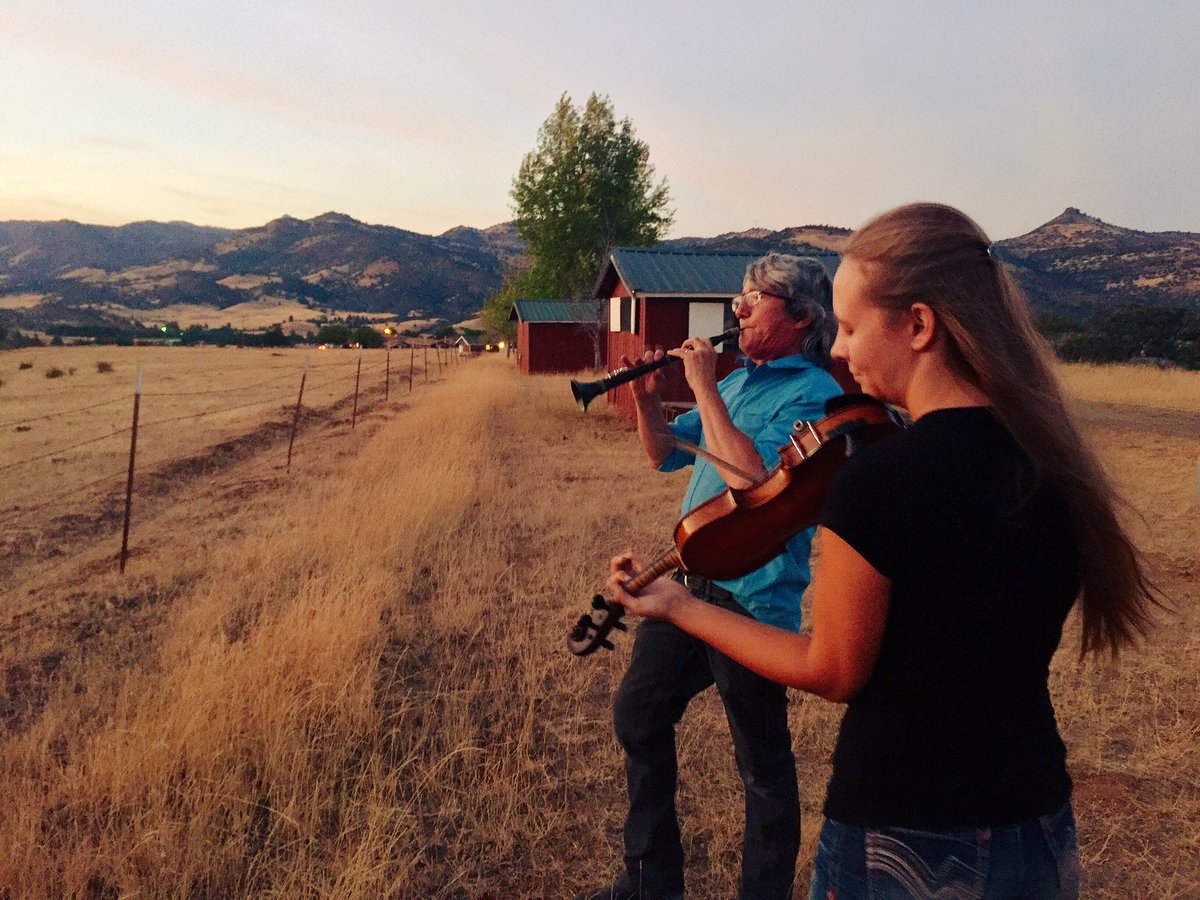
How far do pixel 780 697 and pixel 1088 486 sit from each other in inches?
61.4

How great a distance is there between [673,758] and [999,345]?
2.01m

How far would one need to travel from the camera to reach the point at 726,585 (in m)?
2.64

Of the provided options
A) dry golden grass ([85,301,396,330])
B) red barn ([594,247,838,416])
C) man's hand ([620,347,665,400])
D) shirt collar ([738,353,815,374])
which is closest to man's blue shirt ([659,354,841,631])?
shirt collar ([738,353,815,374])

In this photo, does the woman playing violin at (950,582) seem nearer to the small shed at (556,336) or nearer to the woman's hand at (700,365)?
the woman's hand at (700,365)

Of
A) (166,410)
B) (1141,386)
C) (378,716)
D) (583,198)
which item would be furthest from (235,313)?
(378,716)

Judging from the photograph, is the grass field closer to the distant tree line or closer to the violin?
the violin

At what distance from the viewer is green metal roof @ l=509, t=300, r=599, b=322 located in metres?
36.5

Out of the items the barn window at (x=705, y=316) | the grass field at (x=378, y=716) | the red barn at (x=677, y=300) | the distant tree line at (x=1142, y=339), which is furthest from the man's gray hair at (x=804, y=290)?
the distant tree line at (x=1142, y=339)

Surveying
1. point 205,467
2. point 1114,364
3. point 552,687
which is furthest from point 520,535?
point 1114,364

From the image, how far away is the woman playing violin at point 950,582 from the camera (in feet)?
3.80

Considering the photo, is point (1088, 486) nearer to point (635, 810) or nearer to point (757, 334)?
point (757, 334)

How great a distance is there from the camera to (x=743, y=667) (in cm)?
257

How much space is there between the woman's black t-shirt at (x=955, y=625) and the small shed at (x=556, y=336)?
3542 cm

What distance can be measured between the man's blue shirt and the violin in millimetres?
554
